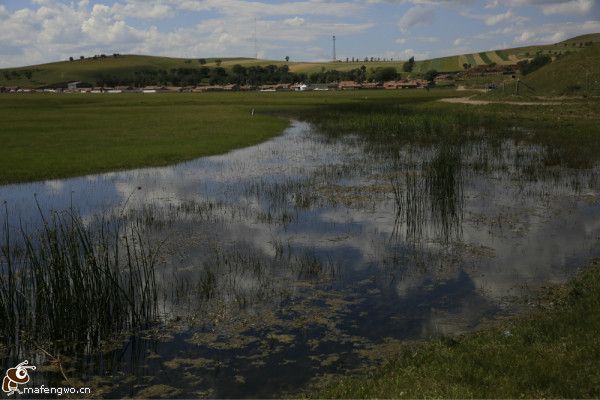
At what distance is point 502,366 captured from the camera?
27.7 ft

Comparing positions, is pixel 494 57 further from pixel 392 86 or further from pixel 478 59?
pixel 392 86

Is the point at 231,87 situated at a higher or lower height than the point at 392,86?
higher

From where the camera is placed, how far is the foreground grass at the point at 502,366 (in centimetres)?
766

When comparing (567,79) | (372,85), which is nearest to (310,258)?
(567,79)

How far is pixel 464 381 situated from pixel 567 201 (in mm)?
16230

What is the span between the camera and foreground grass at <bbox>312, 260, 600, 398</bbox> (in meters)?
7.66

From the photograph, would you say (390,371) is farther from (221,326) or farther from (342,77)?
(342,77)

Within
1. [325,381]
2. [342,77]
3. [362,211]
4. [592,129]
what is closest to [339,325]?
[325,381]

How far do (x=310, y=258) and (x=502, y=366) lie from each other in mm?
7792

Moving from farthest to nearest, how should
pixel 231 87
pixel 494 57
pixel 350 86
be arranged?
pixel 494 57 < pixel 231 87 < pixel 350 86

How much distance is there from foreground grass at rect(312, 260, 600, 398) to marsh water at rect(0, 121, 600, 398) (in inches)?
41.7

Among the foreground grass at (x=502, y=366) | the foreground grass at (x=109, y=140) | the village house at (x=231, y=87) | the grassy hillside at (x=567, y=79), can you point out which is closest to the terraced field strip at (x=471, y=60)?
the village house at (x=231, y=87)

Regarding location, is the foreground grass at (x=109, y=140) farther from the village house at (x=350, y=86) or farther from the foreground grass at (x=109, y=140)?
the village house at (x=350, y=86)

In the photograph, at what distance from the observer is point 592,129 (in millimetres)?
42125
